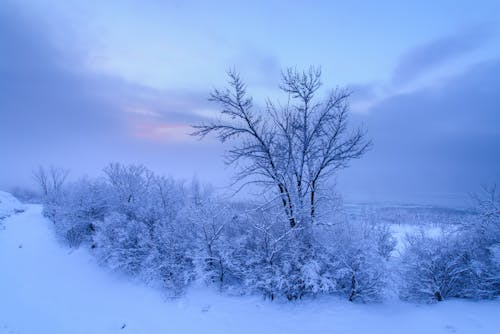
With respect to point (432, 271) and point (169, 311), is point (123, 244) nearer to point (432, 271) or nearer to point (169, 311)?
point (169, 311)

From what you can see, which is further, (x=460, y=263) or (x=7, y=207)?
(x=7, y=207)

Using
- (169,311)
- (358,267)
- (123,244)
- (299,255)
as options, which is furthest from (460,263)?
(123,244)

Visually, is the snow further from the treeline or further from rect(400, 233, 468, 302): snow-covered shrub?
rect(400, 233, 468, 302): snow-covered shrub

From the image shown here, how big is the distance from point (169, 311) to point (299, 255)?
5.99 meters

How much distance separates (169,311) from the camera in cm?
1020

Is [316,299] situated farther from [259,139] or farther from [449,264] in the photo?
[259,139]

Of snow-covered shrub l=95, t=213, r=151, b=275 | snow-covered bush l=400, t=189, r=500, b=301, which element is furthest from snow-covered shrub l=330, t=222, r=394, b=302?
snow-covered shrub l=95, t=213, r=151, b=275

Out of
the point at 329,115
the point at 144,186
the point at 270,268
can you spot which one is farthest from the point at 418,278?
the point at 144,186

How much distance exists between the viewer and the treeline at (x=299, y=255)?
8742mm

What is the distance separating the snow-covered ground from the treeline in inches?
22.5

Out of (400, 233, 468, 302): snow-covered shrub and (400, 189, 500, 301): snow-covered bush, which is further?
(400, 233, 468, 302): snow-covered shrub

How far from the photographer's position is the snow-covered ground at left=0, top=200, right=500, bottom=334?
25.0 feet

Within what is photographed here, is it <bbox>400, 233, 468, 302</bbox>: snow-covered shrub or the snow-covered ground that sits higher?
<bbox>400, 233, 468, 302</bbox>: snow-covered shrub

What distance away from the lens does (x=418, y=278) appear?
9.01 meters
